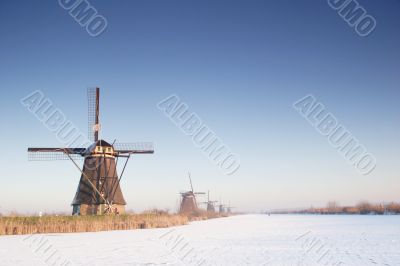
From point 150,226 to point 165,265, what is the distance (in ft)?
55.5

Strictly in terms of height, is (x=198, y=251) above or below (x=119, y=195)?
below

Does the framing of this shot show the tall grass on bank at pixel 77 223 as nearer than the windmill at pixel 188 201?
Yes

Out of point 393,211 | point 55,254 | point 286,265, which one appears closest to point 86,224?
point 55,254

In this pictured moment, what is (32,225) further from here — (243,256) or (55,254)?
(243,256)

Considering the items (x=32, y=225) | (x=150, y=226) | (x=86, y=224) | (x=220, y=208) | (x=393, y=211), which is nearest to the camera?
(x=32, y=225)

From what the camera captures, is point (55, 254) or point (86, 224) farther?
point (86, 224)

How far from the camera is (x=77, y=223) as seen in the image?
21.2 meters

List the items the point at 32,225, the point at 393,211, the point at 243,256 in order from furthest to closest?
the point at 393,211, the point at 32,225, the point at 243,256

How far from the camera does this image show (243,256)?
10883 mm

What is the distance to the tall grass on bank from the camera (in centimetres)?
1895

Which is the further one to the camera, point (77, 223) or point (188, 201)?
point (188, 201)

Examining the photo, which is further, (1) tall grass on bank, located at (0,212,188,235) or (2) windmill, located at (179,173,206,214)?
(2) windmill, located at (179,173,206,214)

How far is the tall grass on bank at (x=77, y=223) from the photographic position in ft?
62.2

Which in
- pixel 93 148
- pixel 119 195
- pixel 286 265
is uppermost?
pixel 93 148
